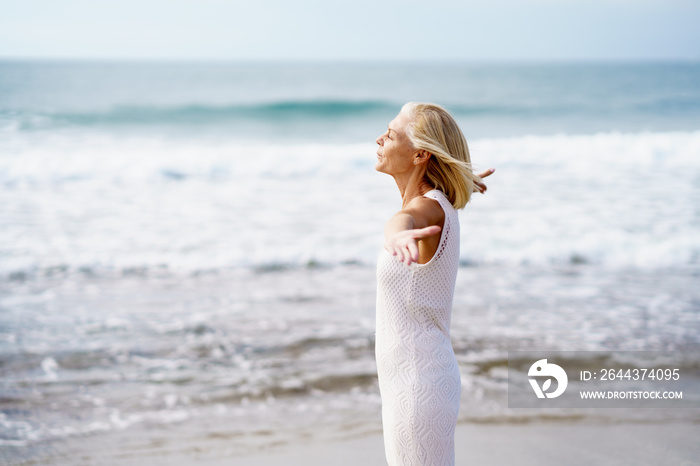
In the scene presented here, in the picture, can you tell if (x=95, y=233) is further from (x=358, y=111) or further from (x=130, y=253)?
(x=358, y=111)

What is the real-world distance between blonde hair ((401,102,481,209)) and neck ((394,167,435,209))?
0.09 feet

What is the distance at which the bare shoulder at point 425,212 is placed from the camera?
211 cm

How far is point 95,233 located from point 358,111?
66.6 ft

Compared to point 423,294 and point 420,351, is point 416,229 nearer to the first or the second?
point 423,294

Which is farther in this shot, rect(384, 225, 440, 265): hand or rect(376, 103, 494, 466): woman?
rect(376, 103, 494, 466): woman

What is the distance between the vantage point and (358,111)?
92.1ft

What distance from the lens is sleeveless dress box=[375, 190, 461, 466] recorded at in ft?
7.09

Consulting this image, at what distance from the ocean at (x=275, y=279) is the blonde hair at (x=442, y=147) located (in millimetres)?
2319

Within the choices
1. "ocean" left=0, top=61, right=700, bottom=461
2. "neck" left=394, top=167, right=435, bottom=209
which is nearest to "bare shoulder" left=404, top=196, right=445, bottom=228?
"neck" left=394, top=167, right=435, bottom=209

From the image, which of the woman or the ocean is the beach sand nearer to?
the ocean

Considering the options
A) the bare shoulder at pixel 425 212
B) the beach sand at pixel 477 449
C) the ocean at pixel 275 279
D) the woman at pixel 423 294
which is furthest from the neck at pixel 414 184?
the ocean at pixel 275 279

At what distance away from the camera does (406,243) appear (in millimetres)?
1895

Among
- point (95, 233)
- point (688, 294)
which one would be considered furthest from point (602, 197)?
point (95, 233)

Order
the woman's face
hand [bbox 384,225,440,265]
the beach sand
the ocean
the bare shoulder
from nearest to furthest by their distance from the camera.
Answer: hand [bbox 384,225,440,265] → the bare shoulder → the woman's face → the beach sand → the ocean
